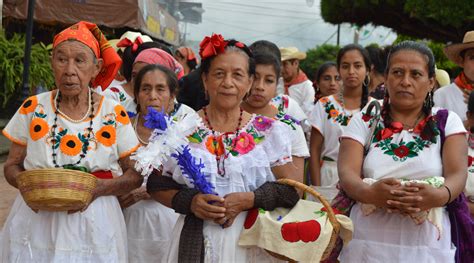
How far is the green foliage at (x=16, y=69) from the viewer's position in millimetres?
14281

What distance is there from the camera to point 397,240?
12.7 feet

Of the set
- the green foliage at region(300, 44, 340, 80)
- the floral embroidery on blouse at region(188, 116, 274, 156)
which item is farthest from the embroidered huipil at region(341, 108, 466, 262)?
the green foliage at region(300, 44, 340, 80)

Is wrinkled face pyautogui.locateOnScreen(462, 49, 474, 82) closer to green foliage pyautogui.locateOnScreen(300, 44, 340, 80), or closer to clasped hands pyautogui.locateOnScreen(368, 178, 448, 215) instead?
clasped hands pyautogui.locateOnScreen(368, 178, 448, 215)

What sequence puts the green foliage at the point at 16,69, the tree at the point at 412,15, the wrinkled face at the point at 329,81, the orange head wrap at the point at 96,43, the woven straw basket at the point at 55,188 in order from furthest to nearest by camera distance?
the tree at the point at 412,15, the green foliage at the point at 16,69, the wrinkled face at the point at 329,81, the orange head wrap at the point at 96,43, the woven straw basket at the point at 55,188

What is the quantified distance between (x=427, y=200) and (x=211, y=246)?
1185 millimetres

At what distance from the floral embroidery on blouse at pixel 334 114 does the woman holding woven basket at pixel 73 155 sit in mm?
2790

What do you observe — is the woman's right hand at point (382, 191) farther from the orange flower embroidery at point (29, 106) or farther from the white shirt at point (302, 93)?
the white shirt at point (302, 93)

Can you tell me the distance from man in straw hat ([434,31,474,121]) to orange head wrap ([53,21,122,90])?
10.2 feet

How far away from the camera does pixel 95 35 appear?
4207 millimetres

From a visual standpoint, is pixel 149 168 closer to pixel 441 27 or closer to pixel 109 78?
pixel 109 78

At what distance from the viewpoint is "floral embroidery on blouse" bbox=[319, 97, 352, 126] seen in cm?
638

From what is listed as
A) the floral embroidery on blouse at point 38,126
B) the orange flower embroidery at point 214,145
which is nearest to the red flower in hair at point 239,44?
the orange flower embroidery at point 214,145

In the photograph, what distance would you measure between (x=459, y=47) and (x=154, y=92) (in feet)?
8.75

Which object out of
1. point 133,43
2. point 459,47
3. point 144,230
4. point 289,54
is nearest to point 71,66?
point 144,230
